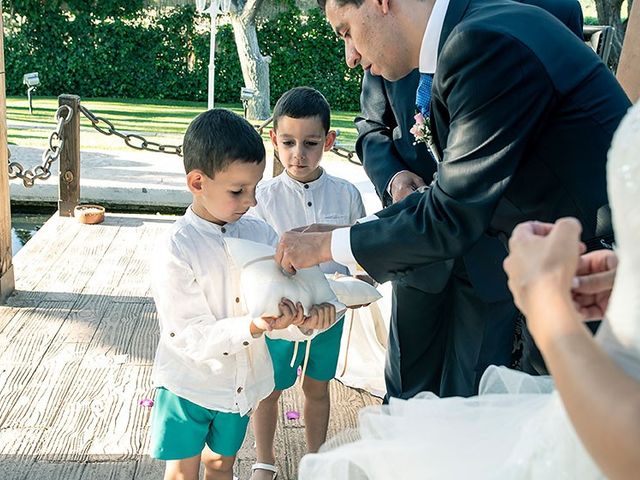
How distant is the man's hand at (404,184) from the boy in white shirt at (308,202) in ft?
1.03

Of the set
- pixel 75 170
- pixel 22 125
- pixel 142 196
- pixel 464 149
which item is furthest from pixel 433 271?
pixel 22 125

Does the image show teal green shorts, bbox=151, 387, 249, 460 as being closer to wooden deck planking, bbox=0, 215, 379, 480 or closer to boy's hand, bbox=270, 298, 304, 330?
boy's hand, bbox=270, 298, 304, 330

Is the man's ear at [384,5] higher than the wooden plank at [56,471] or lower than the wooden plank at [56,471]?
higher

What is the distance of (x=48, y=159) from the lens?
590 cm

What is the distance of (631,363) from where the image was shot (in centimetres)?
111

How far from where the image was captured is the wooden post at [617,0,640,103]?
4.26m

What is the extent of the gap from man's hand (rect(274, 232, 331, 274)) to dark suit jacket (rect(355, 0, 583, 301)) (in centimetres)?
55

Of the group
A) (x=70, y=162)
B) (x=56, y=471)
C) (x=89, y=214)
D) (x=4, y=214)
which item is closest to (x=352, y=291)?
(x=56, y=471)

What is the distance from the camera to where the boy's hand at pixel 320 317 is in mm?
2322

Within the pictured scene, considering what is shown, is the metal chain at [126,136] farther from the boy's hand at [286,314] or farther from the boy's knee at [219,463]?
the boy's hand at [286,314]

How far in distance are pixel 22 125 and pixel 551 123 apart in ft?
39.3

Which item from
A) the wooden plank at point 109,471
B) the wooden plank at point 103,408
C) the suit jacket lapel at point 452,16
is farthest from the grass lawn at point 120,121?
the suit jacket lapel at point 452,16

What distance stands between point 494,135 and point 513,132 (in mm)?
48

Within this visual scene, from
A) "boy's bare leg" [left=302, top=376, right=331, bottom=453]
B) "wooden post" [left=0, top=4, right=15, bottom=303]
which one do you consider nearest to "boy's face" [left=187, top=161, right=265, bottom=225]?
"boy's bare leg" [left=302, top=376, right=331, bottom=453]
